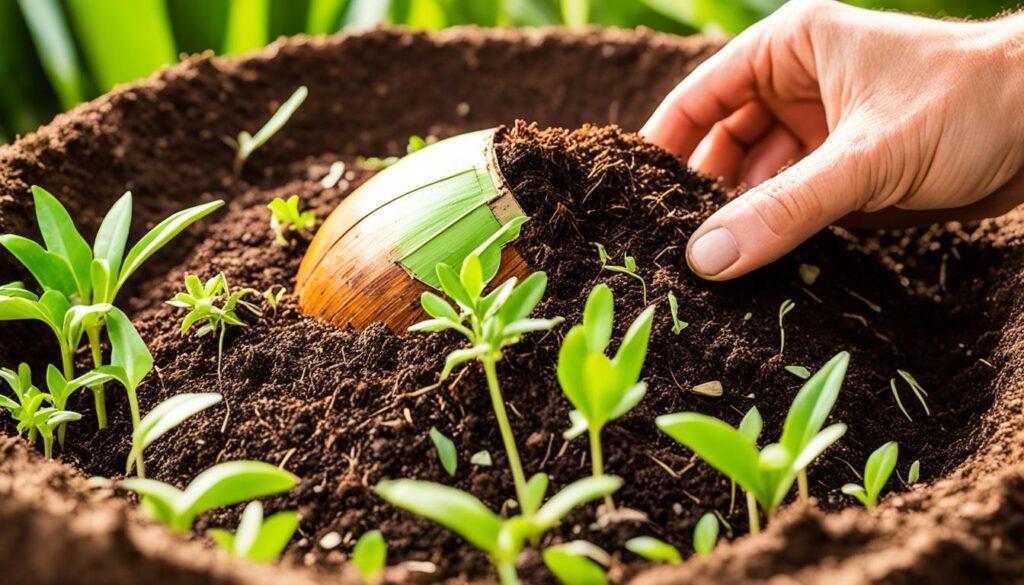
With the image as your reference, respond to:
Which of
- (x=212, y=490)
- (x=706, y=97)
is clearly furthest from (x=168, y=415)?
(x=706, y=97)

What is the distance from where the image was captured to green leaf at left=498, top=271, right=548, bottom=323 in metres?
0.71

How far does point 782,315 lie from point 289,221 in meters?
0.60

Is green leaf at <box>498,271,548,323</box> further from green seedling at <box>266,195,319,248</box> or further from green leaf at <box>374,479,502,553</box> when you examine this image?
green seedling at <box>266,195,319,248</box>

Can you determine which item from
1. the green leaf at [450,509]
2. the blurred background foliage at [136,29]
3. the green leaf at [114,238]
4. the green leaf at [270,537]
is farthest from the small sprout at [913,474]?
the blurred background foliage at [136,29]

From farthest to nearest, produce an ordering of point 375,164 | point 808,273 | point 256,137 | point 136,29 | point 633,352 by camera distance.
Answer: point 136,29
point 256,137
point 375,164
point 808,273
point 633,352

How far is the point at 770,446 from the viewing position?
61cm

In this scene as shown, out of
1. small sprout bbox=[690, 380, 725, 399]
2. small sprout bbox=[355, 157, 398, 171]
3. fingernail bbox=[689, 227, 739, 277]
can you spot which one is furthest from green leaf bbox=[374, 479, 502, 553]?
small sprout bbox=[355, 157, 398, 171]

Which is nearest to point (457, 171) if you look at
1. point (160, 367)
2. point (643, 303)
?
point (643, 303)

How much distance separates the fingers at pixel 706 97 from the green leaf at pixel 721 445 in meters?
0.77

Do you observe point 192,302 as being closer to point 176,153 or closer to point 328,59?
point 176,153

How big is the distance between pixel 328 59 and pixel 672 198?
74cm

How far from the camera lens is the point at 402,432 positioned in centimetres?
78

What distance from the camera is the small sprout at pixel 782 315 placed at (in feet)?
3.01

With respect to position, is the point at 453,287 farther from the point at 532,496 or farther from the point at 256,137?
the point at 256,137
